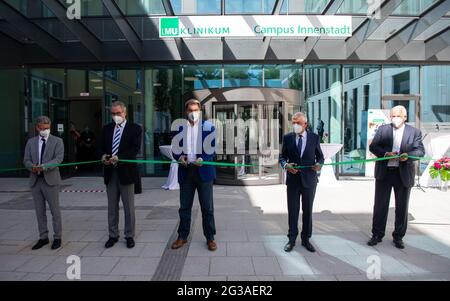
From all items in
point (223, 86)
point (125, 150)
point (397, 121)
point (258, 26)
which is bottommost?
point (125, 150)

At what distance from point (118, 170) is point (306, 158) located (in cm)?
253

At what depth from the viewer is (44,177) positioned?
504cm

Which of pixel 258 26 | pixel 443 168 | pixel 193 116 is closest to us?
pixel 193 116

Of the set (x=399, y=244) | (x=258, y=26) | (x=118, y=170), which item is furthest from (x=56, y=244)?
(x=258, y=26)

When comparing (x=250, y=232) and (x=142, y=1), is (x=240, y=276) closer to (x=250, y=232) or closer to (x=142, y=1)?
(x=250, y=232)

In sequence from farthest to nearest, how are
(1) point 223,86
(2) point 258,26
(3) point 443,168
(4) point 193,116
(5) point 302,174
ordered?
(1) point 223,86, (2) point 258,26, (3) point 443,168, (4) point 193,116, (5) point 302,174

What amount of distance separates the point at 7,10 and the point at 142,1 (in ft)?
11.8

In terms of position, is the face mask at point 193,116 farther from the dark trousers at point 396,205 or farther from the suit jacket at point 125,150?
the dark trousers at point 396,205

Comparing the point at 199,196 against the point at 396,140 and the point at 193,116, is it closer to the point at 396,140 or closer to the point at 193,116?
the point at 193,116

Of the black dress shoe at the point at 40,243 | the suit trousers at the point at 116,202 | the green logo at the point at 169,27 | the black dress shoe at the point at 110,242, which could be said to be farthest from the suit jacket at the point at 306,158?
the green logo at the point at 169,27

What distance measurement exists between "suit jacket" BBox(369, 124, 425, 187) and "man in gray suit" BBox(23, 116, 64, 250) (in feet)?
14.5

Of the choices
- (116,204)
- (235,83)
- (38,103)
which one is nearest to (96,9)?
(38,103)

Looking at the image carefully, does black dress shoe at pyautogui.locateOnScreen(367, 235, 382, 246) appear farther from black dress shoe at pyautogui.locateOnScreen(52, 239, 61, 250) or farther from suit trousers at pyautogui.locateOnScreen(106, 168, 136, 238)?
black dress shoe at pyautogui.locateOnScreen(52, 239, 61, 250)

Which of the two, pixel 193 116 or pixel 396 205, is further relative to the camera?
pixel 396 205
